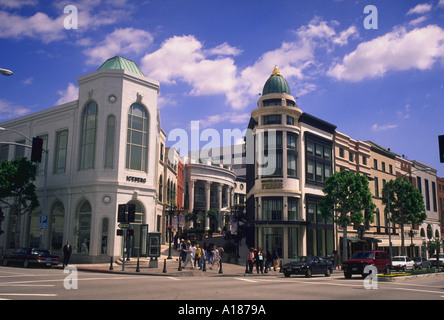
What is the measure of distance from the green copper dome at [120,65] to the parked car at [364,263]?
26941 mm

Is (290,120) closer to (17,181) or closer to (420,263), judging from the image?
(420,263)

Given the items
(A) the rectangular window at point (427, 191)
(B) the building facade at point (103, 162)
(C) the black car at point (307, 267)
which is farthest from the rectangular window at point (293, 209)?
(A) the rectangular window at point (427, 191)

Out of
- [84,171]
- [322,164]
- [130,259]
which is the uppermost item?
[322,164]

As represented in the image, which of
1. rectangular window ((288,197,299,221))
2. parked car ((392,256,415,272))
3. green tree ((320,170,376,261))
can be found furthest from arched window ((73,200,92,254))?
parked car ((392,256,415,272))

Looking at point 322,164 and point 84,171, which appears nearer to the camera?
point 84,171

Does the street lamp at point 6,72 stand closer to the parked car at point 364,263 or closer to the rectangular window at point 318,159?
the parked car at point 364,263

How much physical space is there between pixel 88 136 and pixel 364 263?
86.3 ft

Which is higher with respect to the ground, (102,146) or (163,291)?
(102,146)

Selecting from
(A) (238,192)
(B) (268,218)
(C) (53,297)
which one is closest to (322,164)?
(B) (268,218)

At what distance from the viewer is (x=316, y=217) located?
155 feet

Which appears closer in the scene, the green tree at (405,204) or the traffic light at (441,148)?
the traffic light at (441,148)

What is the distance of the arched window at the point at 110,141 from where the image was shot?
36.7 metres
